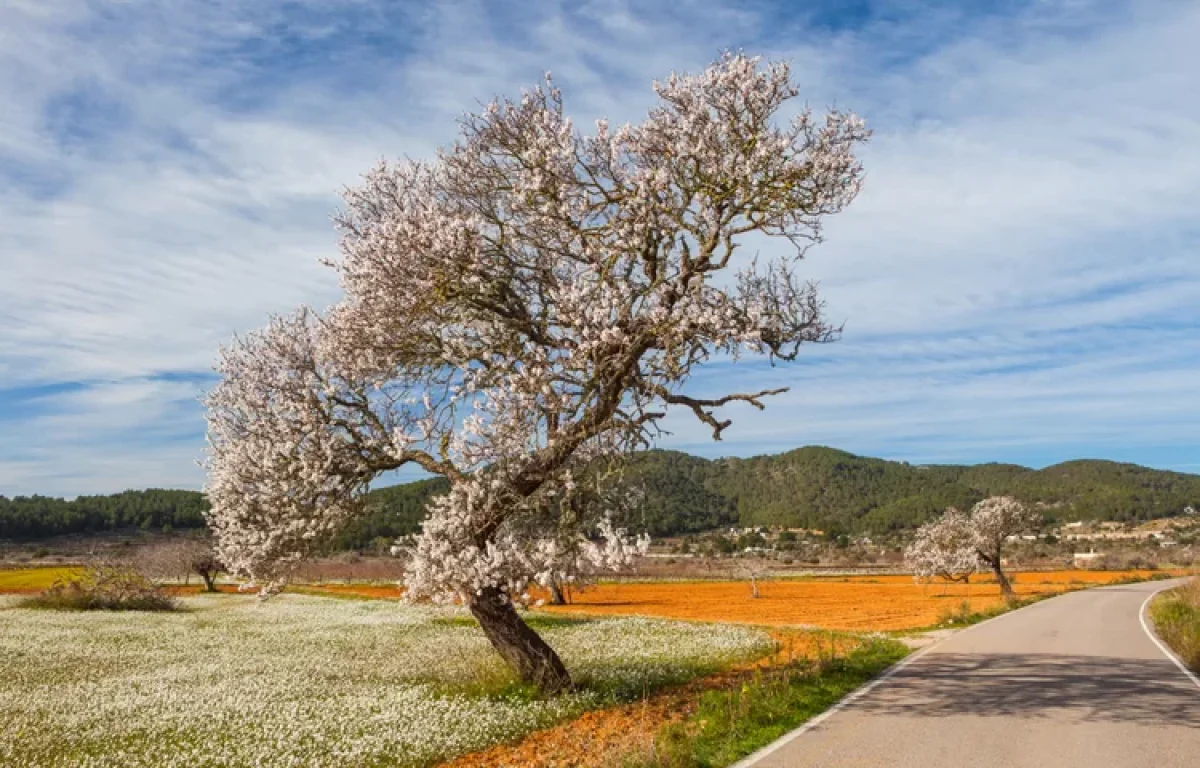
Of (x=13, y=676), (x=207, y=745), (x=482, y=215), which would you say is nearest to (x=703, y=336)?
(x=482, y=215)

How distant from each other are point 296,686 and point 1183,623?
28615 millimetres

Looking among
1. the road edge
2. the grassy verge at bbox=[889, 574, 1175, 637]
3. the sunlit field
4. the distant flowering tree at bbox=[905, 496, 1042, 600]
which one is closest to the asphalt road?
the road edge

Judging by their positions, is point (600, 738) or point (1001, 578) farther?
point (1001, 578)

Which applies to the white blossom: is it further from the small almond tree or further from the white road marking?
the small almond tree

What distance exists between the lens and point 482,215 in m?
16.6

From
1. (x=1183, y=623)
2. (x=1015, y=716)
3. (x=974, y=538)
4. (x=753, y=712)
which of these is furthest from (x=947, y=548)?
(x=753, y=712)

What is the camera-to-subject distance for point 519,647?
17.2 metres

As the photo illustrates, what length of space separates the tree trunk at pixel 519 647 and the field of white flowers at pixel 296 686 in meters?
0.49

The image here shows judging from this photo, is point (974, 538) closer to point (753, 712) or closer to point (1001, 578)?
point (1001, 578)

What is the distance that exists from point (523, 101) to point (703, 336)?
5.63 metres

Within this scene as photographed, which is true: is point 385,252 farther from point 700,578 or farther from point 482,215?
point 700,578

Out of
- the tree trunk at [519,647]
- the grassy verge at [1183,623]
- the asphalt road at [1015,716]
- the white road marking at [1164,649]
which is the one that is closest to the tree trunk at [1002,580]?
the grassy verge at [1183,623]

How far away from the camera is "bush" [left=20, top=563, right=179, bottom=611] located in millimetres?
47344

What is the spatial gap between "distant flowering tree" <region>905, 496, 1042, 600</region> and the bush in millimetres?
49381
